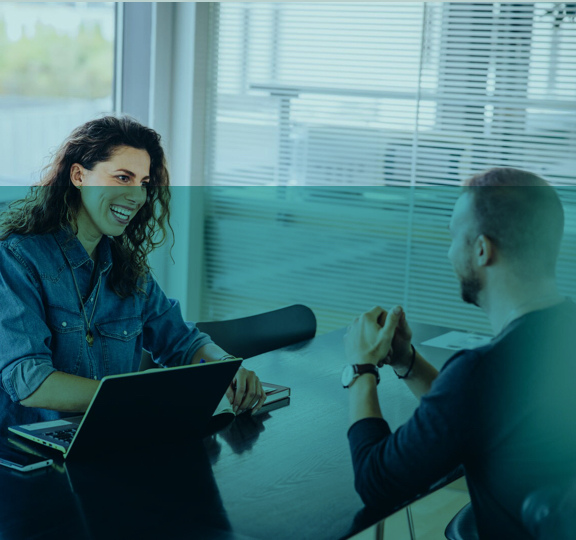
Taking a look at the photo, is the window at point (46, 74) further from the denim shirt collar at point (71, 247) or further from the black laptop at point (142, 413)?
the black laptop at point (142, 413)

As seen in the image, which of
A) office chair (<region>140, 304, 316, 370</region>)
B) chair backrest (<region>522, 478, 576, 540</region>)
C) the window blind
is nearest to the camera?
chair backrest (<region>522, 478, 576, 540</region>)

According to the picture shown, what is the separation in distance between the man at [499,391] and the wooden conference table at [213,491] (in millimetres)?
121

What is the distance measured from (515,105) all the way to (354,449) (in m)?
2.90

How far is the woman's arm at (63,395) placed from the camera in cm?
175

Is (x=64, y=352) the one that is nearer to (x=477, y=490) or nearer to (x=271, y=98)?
(x=477, y=490)

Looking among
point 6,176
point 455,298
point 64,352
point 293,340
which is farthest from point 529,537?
point 6,176

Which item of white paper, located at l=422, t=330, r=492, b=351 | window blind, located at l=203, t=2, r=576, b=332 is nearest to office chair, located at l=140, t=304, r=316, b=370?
white paper, located at l=422, t=330, r=492, b=351

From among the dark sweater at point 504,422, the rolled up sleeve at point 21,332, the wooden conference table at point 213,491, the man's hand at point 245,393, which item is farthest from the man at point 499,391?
the rolled up sleeve at point 21,332

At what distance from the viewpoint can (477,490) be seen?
1364mm

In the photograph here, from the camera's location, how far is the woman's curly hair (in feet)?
6.65

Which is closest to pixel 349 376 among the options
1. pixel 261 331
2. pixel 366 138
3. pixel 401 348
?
pixel 401 348

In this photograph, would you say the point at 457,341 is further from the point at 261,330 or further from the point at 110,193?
the point at 110,193

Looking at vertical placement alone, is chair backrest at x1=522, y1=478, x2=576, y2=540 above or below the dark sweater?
below

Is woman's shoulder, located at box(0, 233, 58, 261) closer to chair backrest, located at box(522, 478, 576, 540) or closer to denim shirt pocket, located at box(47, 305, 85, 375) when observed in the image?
denim shirt pocket, located at box(47, 305, 85, 375)
